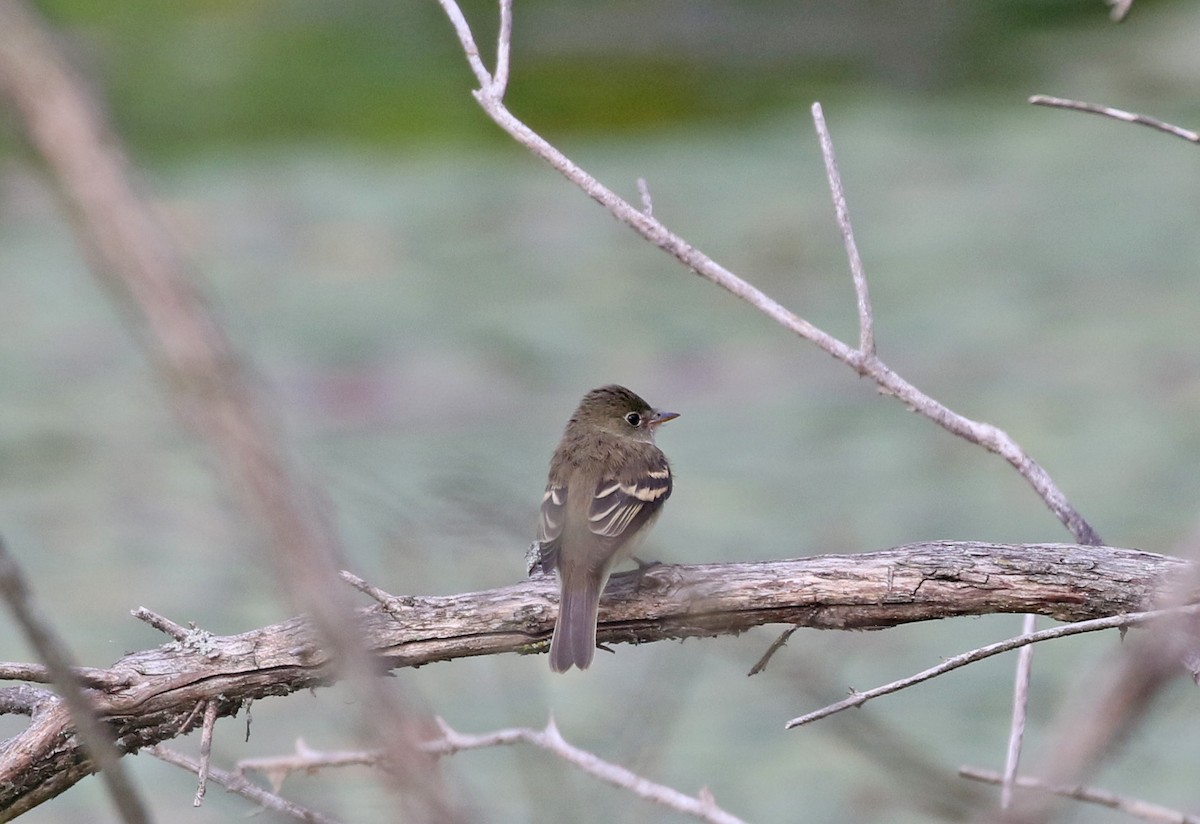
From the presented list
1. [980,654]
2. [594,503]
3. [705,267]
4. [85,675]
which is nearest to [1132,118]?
[705,267]

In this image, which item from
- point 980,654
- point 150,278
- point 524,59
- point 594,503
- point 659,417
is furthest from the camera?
point 524,59

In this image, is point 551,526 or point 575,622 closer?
point 575,622

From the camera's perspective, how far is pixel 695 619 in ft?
8.86

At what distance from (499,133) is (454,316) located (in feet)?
12.1

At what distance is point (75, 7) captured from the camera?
1703 cm

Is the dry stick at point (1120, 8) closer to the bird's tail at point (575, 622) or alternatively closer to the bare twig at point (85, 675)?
the bird's tail at point (575, 622)

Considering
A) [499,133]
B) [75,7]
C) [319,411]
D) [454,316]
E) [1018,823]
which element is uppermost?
[75,7]

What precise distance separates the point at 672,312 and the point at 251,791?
9270mm

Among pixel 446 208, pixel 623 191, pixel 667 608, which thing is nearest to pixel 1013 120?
pixel 623 191

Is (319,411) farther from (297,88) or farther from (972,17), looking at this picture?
(972,17)

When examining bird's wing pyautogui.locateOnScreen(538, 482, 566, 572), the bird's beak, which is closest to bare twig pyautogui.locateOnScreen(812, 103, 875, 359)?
bird's wing pyautogui.locateOnScreen(538, 482, 566, 572)

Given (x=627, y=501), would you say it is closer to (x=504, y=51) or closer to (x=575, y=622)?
(x=575, y=622)

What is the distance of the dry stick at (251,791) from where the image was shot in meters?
2.26

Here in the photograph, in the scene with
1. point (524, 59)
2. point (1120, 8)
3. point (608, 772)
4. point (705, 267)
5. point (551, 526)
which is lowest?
point (608, 772)
